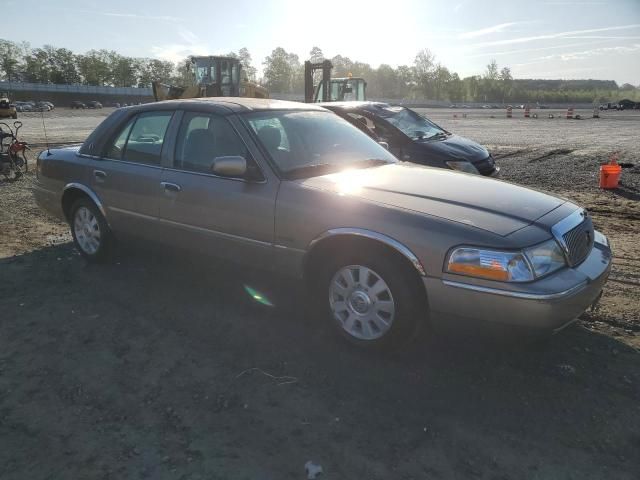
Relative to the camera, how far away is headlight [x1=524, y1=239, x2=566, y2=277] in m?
2.98

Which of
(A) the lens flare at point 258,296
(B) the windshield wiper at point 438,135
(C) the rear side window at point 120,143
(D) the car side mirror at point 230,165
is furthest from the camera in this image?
(B) the windshield wiper at point 438,135

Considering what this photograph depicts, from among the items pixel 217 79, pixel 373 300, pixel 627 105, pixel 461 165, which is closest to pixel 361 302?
pixel 373 300

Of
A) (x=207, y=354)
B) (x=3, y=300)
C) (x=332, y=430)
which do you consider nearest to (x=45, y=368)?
(x=207, y=354)

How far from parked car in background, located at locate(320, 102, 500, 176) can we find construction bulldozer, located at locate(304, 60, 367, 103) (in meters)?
9.47

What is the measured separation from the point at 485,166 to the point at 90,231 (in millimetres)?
6160

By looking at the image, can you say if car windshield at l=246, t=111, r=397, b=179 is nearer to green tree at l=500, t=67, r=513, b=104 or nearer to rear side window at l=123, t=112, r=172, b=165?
rear side window at l=123, t=112, r=172, b=165

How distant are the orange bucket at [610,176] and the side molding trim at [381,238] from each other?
7.52m

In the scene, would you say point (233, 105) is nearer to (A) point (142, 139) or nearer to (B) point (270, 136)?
(B) point (270, 136)

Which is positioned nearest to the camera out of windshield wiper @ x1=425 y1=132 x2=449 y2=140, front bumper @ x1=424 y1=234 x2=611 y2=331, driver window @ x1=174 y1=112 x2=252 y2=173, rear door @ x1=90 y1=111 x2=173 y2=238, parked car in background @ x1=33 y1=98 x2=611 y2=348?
front bumper @ x1=424 y1=234 x2=611 y2=331

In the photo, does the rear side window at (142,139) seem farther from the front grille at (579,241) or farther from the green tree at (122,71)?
the green tree at (122,71)

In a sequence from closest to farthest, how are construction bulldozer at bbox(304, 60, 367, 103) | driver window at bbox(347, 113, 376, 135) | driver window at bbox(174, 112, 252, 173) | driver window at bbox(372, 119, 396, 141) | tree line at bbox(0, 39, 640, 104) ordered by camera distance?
driver window at bbox(174, 112, 252, 173) < driver window at bbox(372, 119, 396, 141) < driver window at bbox(347, 113, 376, 135) < construction bulldozer at bbox(304, 60, 367, 103) < tree line at bbox(0, 39, 640, 104)

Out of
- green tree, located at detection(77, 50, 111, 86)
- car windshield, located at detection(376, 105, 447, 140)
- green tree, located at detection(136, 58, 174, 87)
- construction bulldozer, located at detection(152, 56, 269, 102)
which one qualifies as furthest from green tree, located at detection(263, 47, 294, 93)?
car windshield, located at detection(376, 105, 447, 140)

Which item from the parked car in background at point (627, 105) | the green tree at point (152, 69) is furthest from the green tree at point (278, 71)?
the parked car in background at point (627, 105)

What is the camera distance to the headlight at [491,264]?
2.93 metres
